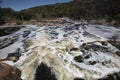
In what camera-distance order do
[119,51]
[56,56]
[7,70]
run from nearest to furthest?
[7,70] < [56,56] < [119,51]

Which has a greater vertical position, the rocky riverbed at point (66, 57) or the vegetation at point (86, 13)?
the rocky riverbed at point (66, 57)

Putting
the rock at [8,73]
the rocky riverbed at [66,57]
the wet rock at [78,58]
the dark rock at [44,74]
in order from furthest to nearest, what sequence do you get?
the wet rock at [78,58], the rocky riverbed at [66,57], the dark rock at [44,74], the rock at [8,73]

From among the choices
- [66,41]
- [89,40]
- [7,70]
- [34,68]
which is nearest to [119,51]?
[89,40]

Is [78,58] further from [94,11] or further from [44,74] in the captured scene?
[94,11]

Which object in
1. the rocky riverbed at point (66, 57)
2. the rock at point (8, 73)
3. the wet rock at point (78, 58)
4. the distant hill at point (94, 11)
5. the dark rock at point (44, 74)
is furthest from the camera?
the distant hill at point (94, 11)

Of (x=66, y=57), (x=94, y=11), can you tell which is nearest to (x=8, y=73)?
(x=66, y=57)

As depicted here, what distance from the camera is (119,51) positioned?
1201 centimetres

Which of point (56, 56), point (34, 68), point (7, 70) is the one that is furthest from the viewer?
point (56, 56)

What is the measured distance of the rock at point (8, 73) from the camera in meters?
8.59

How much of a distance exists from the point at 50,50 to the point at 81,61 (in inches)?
59.2

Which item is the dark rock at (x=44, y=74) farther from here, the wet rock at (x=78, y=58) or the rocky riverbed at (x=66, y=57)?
the wet rock at (x=78, y=58)

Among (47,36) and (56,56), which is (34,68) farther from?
(47,36)

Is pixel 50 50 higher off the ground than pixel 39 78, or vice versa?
pixel 50 50

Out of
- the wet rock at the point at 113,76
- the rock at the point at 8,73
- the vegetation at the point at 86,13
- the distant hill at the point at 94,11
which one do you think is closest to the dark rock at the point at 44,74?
the rock at the point at 8,73
